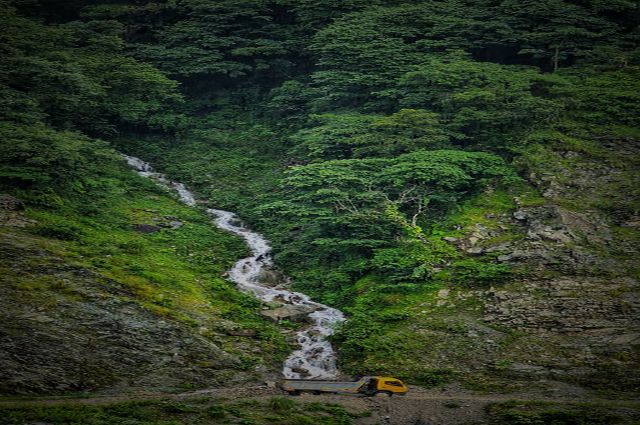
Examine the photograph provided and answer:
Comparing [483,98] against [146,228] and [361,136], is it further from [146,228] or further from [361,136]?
[146,228]

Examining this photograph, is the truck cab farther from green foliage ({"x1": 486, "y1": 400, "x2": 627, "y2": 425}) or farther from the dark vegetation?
green foliage ({"x1": 486, "y1": 400, "x2": 627, "y2": 425})

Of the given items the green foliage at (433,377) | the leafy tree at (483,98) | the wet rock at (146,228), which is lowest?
the green foliage at (433,377)

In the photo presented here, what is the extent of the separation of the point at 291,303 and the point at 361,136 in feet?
41.5

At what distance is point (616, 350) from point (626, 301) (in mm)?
2879

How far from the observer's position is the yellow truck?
1797 centimetres

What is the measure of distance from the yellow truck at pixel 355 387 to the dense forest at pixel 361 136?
67.7 inches

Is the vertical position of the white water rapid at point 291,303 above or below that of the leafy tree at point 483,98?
below

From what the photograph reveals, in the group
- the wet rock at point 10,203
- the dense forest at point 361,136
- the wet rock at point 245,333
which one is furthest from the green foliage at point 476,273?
the wet rock at point 10,203

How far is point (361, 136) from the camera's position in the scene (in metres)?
32.1

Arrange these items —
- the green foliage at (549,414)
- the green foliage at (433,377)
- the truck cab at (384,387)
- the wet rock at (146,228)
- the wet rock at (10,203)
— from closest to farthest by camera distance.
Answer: the green foliage at (549,414) → the truck cab at (384,387) → the green foliage at (433,377) → the wet rock at (10,203) → the wet rock at (146,228)

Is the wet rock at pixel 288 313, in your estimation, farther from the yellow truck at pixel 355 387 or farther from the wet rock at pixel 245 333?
the yellow truck at pixel 355 387

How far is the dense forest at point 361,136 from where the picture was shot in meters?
23.6

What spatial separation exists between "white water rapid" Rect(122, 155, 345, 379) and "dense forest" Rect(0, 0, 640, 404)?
88cm

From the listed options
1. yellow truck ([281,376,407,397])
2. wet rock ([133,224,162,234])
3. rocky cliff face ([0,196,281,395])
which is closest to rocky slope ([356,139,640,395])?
yellow truck ([281,376,407,397])
